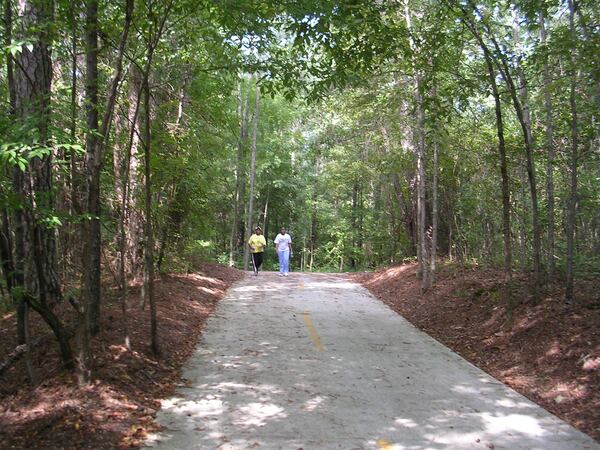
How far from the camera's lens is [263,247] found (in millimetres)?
19625

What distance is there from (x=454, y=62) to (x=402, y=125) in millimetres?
7248

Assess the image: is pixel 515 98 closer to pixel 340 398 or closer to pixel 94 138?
pixel 340 398

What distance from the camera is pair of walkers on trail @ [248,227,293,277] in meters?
19.4

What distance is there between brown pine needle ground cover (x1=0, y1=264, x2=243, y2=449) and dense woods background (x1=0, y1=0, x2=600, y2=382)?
32cm

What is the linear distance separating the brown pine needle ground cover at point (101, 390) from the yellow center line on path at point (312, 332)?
204 cm

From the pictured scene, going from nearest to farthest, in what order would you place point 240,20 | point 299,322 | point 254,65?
point 240,20, point 254,65, point 299,322

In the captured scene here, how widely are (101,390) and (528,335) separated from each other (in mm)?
6445

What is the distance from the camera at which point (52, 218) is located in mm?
5094

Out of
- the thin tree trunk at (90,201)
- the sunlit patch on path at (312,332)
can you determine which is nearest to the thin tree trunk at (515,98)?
the sunlit patch on path at (312,332)

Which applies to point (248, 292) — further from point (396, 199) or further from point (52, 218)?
point (52, 218)

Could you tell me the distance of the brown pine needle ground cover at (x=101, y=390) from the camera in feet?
15.5

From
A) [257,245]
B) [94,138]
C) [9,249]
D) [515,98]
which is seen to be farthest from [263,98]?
[257,245]

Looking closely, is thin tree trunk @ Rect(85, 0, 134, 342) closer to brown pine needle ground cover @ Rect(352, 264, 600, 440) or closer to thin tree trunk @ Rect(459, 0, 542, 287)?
brown pine needle ground cover @ Rect(352, 264, 600, 440)

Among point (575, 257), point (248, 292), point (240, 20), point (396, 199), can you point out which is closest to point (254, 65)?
point (240, 20)
